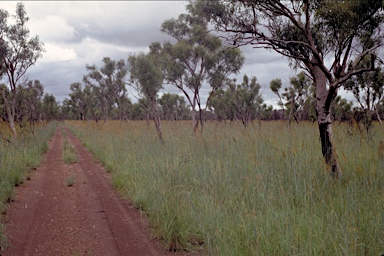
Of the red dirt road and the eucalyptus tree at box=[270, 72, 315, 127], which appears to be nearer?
the red dirt road

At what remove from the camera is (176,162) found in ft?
25.3

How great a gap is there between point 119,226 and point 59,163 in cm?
869

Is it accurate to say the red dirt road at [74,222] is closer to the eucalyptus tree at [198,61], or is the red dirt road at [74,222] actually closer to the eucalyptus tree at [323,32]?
the eucalyptus tree at [323,32]

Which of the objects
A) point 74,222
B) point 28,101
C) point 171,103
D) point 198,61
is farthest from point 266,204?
point 171,103

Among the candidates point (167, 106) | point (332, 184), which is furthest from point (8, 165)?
point (167, 106)

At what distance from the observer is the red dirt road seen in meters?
4.89

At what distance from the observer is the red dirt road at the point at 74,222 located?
4.89 m

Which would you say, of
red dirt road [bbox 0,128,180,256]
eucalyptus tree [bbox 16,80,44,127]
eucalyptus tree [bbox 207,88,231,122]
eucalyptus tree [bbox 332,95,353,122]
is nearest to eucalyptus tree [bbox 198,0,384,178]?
red dirt road [bbox 0,128,180,256]

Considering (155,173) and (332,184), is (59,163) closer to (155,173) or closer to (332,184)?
(155,173)

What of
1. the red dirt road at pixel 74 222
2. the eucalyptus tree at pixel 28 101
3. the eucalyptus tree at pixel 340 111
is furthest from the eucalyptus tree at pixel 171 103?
the red dirt road at pixel 74 222

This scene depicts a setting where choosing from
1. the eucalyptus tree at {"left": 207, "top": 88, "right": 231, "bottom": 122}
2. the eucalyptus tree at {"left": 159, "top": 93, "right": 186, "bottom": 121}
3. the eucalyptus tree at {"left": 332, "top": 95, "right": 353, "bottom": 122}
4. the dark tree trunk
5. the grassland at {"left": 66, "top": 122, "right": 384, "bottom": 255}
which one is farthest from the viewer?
the eucalyptus tree at {"left": 159, "top": 93, "right": 186, "bottom": 121}

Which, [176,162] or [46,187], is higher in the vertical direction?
[176,162]

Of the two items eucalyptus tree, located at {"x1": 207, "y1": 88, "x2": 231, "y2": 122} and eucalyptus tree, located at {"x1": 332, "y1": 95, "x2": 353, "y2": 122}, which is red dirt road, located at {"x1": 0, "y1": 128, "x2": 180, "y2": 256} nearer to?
eucalyptus tree, located at {"x1": 332, "y1": 95, "x2": 353, "y2": 122}

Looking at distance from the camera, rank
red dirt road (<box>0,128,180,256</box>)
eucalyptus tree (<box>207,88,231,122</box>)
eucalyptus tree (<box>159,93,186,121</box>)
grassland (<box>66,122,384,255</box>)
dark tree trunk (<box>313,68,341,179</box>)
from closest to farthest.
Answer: grassland (<box>66,122,384,255</box>)
red dirt road (<box>0,128,180,256</box>)
dark tree trunk (<box>313,68,341,179</box>)
eucalyptus tree (<box>207,88,231,122</box>)
eucalyptus tree (<box>159,93,186,121</box>)
